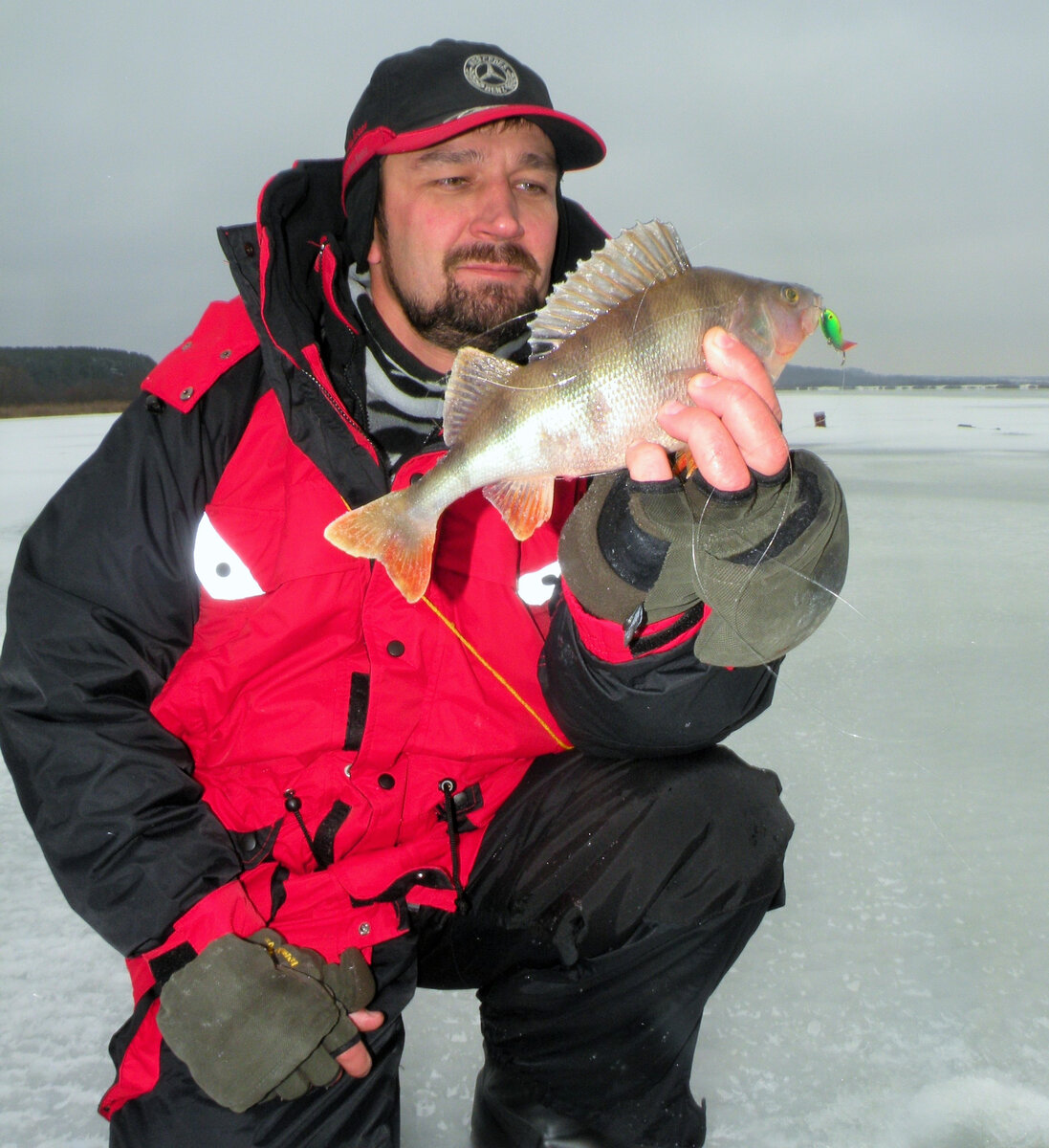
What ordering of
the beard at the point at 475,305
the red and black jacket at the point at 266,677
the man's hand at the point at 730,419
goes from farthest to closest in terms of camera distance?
the beard at the point at 475,305
the red and black jacket at the point at 266,677
the man's hand at the point at 730,419

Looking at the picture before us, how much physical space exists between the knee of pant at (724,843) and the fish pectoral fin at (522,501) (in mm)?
693

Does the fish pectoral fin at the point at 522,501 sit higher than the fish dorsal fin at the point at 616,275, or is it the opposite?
the fish dorsal fin at the point at 616,275

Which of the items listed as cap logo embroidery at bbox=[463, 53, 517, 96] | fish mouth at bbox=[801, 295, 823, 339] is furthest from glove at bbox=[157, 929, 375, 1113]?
cap logo embroidery at bbox=[463, 53, 517, 96]

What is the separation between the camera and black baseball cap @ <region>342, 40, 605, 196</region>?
6.73 feet

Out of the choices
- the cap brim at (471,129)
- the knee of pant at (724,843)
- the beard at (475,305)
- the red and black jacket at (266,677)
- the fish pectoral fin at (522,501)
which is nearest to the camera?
the fish pectoral fin at (522,501)

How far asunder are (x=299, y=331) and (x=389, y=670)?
2.40 feet

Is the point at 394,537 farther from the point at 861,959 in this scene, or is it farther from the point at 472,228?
the point at 861,959

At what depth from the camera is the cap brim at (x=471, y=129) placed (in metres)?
2.04

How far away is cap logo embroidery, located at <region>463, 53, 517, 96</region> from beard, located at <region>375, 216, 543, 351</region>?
35 cm

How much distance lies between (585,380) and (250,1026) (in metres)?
1.24

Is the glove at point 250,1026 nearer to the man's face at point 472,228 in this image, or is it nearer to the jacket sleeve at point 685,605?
the jacket sleeve at point 685,605

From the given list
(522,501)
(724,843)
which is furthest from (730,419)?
(724,843)

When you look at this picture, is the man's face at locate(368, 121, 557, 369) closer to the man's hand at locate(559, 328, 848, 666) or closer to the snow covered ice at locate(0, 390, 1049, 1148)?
the man's hand at locate(559, 328, 848, 666)

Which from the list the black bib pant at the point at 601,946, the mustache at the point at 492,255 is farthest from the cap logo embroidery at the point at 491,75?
the black bib pant at the point at 601,946
